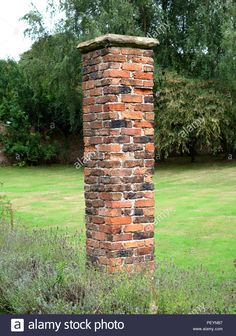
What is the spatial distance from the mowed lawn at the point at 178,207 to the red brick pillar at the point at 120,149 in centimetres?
199

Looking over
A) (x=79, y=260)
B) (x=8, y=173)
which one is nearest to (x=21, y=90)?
(x=8, y=173)

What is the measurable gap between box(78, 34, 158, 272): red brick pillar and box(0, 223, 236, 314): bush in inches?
11.8

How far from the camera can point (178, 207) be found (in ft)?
41.8

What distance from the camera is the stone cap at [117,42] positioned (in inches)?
210

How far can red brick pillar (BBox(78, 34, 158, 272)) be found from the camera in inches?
211

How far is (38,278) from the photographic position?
5.05 meters

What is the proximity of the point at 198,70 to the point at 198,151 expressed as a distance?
17.2 ft

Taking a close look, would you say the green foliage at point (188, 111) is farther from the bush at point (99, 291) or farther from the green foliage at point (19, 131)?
the bush at point (99, 291)

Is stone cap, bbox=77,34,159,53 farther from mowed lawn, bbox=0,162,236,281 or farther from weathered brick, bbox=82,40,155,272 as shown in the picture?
mowed lawn, bbox=0,162,236,281

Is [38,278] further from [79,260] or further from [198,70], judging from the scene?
[198,70]

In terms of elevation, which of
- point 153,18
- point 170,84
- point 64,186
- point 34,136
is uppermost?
point 153,18

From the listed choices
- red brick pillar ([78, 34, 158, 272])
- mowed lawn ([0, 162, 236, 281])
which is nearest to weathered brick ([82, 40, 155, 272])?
red brick pillar ([78, 34, 158, 272])

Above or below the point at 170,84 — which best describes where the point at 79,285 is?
below

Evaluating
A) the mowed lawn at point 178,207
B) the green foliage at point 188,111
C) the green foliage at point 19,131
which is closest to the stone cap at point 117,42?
the mowed lawn at point 178,207
